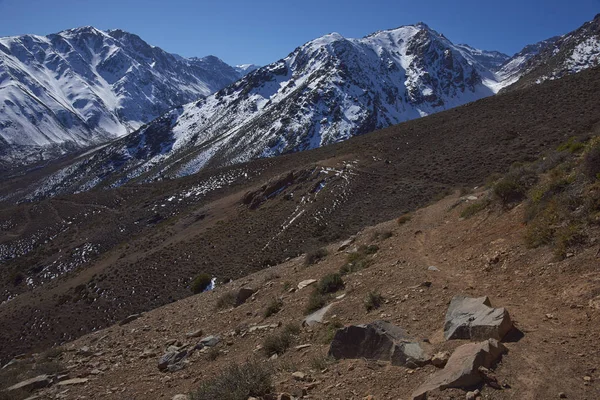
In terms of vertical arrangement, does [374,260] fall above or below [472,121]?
below

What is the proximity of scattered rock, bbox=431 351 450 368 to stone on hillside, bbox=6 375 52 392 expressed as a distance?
396 inches

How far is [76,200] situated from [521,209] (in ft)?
251

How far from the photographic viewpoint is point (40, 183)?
169 metres

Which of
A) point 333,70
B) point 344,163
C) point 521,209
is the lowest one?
point 521,209

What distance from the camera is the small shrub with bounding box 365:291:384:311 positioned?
950 centimetres

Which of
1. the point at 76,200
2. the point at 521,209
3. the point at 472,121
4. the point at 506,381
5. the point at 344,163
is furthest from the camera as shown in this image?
the point at 76,200

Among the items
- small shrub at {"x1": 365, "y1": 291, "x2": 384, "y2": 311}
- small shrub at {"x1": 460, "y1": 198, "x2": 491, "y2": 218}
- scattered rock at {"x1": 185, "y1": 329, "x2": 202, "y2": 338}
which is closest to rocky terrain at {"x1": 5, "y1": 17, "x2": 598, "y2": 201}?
small shrub at {"x1": 460, "y1": 198, "x2": 491, "y2": 218}

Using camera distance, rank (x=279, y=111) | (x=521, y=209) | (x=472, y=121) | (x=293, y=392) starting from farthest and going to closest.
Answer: (x=279, y=111) → (x=472, y=121) → (x=521, y=209) → (x=293, y=392)

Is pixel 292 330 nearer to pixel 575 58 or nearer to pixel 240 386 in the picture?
pixel 240 386

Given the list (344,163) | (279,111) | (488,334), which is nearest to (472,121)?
(344,163)

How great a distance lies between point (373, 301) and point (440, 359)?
10.8 feet

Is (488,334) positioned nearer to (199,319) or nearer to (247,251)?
(199,319)

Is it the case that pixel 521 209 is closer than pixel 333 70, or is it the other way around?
pixel 521 209

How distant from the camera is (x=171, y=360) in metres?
10.5
